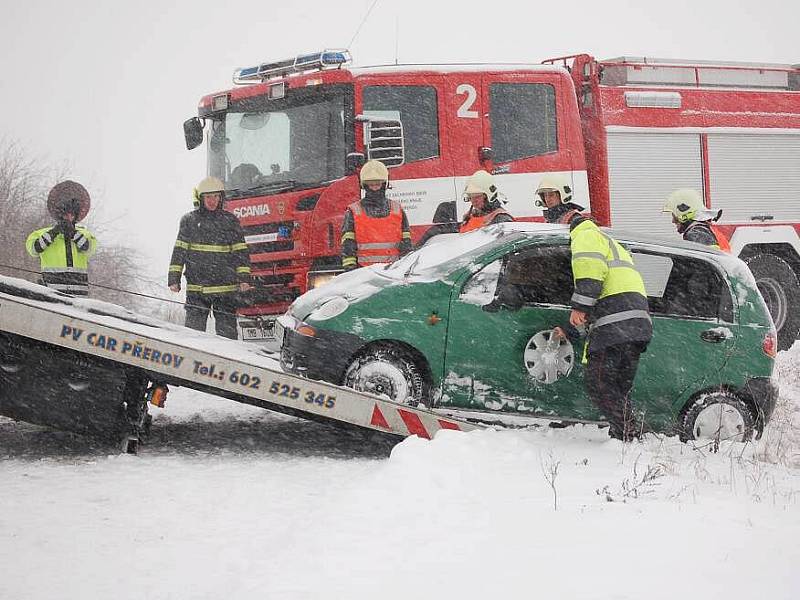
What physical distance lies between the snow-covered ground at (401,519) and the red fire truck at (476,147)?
313cm

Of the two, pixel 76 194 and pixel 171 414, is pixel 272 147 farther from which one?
pixel 171 414

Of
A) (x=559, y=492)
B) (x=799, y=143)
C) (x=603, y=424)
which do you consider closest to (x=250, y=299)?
(x=603, y=424)

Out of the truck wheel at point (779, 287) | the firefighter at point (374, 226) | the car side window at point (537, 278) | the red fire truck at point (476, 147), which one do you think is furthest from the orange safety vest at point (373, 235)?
the truck wheel at point (779, 287)

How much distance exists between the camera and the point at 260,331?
8.12 metres

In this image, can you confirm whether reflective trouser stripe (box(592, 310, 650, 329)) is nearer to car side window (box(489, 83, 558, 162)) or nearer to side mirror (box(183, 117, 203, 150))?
car side window (box(489, 83, 558, 162))

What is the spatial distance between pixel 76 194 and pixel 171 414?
2.03 m

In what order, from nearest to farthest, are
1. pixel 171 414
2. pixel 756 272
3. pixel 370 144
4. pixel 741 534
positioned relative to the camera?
pixel 741 534 < pixel 171 414 < pixel 370 144 < pixel 756 272

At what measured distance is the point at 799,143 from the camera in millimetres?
10727

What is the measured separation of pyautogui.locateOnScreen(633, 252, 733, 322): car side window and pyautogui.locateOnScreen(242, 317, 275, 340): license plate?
136 inches

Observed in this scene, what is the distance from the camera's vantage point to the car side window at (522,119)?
8.83m

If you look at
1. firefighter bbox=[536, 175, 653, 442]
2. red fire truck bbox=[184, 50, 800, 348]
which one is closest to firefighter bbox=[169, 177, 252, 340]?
red fire truck bbox=[184, 50, 800, 348]

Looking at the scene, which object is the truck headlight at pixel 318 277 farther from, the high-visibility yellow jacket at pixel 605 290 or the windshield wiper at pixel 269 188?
the high-visibility yellow jacket at pixel 605 290

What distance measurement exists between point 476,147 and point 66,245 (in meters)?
4.03

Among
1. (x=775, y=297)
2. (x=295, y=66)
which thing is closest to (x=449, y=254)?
(x=295, y=66)
